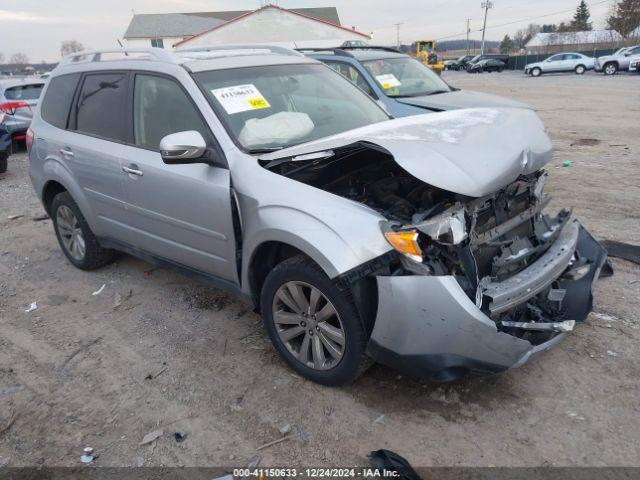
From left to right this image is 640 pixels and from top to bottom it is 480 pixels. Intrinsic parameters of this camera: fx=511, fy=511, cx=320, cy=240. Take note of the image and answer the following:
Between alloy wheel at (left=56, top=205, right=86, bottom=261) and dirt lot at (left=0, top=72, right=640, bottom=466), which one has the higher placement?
alloy wheel at (left=56, top=205, right=86, bottom=261)

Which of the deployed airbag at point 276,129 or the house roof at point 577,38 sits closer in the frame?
the deployed airbag at point 276,129

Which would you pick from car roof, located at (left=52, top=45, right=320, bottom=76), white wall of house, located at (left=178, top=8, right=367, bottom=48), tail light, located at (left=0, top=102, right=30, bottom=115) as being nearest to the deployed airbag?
car roof, located at (left=52, top=45, right=320, bottom=76)

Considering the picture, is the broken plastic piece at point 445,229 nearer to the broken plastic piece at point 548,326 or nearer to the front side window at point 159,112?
the broken plastic piece at point 548,326

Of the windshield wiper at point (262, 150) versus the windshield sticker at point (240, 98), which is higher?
the windshield sticker at point (240, 98)

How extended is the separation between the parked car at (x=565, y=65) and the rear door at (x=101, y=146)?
126 ft

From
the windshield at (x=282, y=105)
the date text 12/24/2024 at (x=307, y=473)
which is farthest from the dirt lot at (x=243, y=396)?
the windshield at (x=282, y=105)

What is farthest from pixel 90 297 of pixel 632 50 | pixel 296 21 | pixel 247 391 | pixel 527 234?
pixel 632 50

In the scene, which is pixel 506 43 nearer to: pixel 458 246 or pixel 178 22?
pixel 178 22

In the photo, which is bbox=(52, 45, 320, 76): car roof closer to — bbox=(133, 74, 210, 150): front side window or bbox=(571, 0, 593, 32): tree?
bbox=(133, 74, 210, 150): front side window

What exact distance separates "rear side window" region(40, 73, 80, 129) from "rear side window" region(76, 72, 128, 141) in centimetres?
21

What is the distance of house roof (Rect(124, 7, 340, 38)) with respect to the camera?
52000 millimetres

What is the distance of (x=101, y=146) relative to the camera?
4129 mm

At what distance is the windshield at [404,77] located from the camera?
8062 mm

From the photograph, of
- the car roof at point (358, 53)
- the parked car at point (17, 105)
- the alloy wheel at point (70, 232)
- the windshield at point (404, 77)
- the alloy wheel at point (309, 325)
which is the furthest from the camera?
the parked car at point (17, 105)
